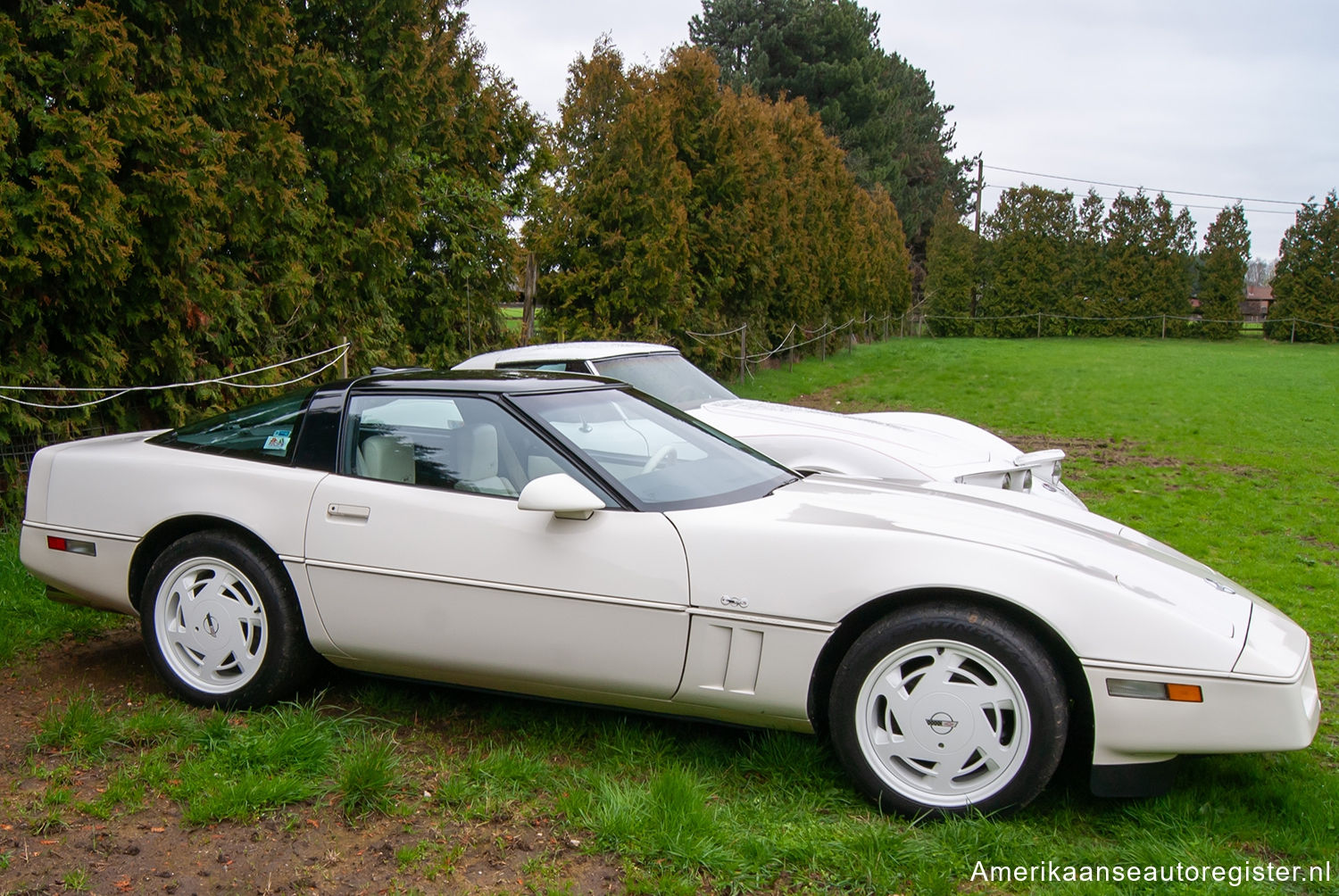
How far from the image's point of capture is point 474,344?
11.3m

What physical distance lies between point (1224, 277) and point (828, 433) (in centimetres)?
3907

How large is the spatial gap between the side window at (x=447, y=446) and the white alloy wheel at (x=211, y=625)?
0.63 meters

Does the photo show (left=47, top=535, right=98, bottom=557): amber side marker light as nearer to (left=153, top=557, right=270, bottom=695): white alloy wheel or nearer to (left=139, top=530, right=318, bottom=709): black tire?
(left=139, top=530, right=318, bottom=709): black tire

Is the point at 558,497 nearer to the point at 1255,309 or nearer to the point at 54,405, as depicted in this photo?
the point at 54,405

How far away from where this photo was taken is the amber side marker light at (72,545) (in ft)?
13.1

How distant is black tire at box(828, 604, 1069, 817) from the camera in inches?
113

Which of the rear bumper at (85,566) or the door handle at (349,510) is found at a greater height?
the door handle at (349,510)

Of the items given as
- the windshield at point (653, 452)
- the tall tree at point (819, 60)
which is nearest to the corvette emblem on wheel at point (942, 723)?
the windshield at point (653, 452)

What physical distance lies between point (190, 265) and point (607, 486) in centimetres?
472

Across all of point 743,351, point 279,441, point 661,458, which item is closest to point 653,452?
point 661,458

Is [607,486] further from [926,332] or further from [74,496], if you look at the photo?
[926,332]

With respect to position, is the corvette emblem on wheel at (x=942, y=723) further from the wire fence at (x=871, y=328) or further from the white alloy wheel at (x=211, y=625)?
the wire fence at (x=871, y=328)

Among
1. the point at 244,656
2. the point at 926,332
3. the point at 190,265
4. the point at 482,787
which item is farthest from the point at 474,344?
the point at 926,332

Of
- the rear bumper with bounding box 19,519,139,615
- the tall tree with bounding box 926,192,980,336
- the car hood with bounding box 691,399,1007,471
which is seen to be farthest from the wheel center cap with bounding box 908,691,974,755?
the tall tree with bounding box 926,192,980,336
